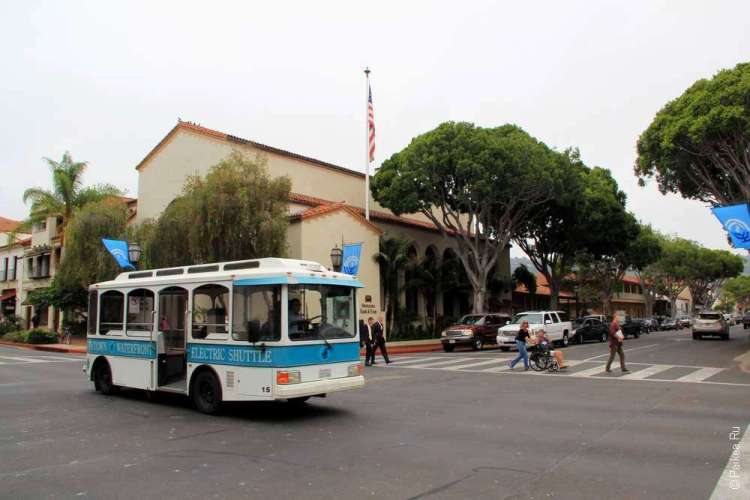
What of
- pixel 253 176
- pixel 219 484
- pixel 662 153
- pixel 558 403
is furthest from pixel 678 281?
pixel 219 484

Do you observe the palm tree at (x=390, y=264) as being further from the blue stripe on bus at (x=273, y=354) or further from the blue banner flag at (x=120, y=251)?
the blue stripe on bus at (x=273, y=354)

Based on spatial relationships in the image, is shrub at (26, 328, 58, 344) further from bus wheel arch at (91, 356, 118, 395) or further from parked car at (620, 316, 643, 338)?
parked car at (620, 316, 643, 338)

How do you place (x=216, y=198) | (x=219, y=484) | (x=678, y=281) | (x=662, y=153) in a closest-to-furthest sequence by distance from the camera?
(x=219, y=484)
(x=216, y=198)
(x=662, y=153)
(x=678, y=281)

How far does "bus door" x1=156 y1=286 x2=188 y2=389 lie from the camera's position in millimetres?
11781


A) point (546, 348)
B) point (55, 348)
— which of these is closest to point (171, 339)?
point (546, 348)

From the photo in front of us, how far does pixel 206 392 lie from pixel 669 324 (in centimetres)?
6352

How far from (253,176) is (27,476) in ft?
66.6

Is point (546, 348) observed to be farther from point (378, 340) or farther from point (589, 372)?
point (378, 340)

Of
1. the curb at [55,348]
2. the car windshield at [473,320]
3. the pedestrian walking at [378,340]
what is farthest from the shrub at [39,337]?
the car windshield at [473,320]

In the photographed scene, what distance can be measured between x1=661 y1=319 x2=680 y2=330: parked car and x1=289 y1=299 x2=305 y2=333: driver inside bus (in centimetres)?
6154

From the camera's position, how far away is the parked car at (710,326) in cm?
3786

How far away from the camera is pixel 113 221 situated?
32812 millimetres

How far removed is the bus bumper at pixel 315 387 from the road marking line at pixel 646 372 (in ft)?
29.7

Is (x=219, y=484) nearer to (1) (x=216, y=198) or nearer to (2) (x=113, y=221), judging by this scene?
(1) (x=216, y=198)
